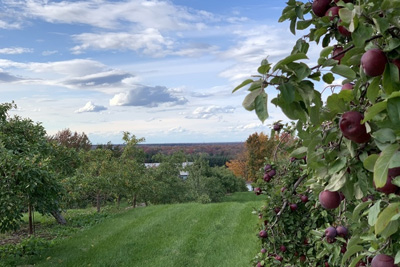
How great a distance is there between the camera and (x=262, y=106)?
817mm

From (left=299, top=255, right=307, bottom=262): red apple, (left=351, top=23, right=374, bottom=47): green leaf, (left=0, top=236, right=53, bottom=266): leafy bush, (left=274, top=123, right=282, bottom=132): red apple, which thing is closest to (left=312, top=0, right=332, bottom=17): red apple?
(left=351, top=23, right=374, bottom=47): green leaf

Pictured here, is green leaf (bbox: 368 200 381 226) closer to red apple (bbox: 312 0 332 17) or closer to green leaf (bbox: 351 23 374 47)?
green leaf (bbox: 351 23 374 47)

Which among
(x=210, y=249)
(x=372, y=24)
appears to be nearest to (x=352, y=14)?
(x=372, y=24)

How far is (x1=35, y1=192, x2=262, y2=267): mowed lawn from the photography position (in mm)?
6078

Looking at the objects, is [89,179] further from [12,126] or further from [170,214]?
[12,126]

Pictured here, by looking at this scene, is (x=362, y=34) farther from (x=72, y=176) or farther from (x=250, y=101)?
(x=72, y=176)

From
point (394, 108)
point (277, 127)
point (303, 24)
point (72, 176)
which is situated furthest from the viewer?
point (72, 176)

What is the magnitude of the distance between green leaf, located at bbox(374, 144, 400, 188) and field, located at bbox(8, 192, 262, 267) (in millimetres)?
5127

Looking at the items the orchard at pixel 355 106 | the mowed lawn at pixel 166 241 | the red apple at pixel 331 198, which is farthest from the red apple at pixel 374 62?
the mowed lawn at pixel 166 241

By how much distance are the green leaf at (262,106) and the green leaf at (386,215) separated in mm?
323

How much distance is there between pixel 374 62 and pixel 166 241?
274 inches

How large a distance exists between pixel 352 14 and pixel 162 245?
6.71 meters

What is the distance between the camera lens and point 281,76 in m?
0.84

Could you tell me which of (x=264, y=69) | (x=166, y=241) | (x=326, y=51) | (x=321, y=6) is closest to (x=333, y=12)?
(x=321, y=6)
